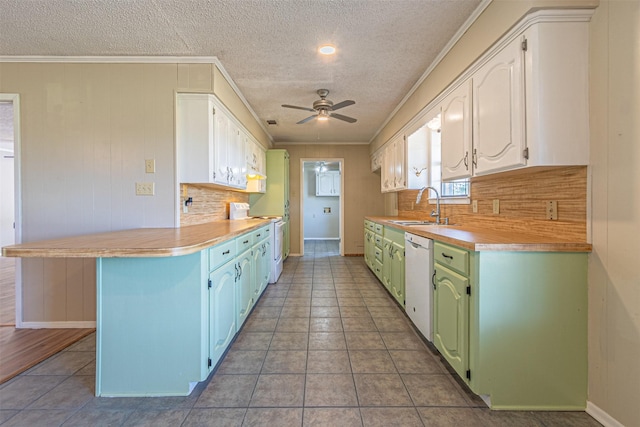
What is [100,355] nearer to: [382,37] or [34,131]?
[34,131]

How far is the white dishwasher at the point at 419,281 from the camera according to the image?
6.77ft

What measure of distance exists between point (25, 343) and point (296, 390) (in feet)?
7.42

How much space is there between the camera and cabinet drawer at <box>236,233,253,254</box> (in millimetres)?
2277

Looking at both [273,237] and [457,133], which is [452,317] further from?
[273,237]

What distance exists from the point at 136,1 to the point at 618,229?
3.03 metres

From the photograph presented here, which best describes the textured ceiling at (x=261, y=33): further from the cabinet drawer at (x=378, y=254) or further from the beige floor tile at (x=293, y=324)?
the beige floor tile at (x=293, y=324)

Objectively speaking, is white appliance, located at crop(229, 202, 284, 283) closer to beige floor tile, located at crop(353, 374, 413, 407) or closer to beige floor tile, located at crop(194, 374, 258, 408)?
beige floor tile, located at crop(194, 374, 258, 408)

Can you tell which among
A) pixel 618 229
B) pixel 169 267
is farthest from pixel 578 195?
pixel 169 267

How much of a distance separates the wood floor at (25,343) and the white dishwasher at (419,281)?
279cm

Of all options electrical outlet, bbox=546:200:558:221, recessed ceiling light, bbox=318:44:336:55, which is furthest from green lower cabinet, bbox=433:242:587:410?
recessed ceiling light, bbox=318:44:336:55

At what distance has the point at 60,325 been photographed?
2512mm

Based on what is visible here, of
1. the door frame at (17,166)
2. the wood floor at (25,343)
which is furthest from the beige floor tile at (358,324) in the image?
the door frame at (17,166)

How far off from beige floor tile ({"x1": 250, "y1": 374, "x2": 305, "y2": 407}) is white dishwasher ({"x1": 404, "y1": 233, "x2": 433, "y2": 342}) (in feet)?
3.32

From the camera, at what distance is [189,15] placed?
77.4 inches
